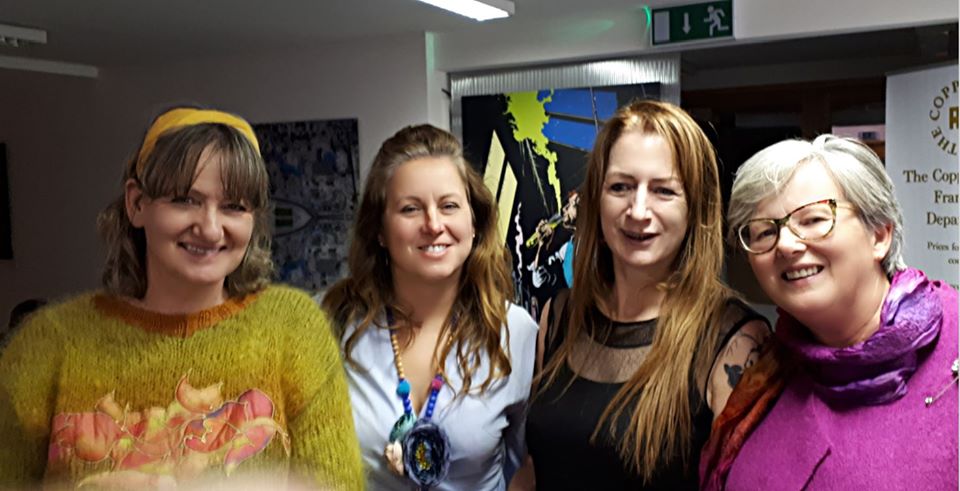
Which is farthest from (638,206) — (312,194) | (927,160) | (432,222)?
(312,194)

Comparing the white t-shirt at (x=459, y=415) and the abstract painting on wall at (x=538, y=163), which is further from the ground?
the abstract painting on wall at (x=538, y=163)

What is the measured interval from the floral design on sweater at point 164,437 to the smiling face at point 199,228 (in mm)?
168

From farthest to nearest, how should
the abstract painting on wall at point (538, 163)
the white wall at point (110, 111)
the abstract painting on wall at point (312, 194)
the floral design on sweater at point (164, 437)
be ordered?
the abstract painting on wall at point (312, 194)
the white wall at point (110, 111)
the abstract painting on wall at point (538, 163)
the floral design on sweater at point (164, 437)

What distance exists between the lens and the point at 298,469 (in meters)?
1.35

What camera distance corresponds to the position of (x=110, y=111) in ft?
23.7

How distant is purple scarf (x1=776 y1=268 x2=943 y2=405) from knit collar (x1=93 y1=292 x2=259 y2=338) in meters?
0.95

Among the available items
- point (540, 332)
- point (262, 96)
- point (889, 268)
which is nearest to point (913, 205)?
point (540, 332)

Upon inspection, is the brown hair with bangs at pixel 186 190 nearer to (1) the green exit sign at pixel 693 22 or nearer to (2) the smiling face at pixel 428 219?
(2) the smiling face at pixel 428 219

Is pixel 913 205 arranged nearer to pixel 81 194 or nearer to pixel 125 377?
pixel 125 377

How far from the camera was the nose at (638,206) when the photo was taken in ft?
5.90

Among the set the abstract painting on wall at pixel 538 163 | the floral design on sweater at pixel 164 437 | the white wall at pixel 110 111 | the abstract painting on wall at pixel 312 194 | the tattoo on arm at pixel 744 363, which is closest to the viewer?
the floral design on sweater at pixel 164 437

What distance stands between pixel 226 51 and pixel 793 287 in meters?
5.74

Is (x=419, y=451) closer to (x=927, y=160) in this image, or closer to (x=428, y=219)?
(x=428, y=219)

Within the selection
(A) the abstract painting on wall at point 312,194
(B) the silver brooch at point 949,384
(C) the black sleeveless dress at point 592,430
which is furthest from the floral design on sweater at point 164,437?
(A) the abstract painting on wall at point 312,194
